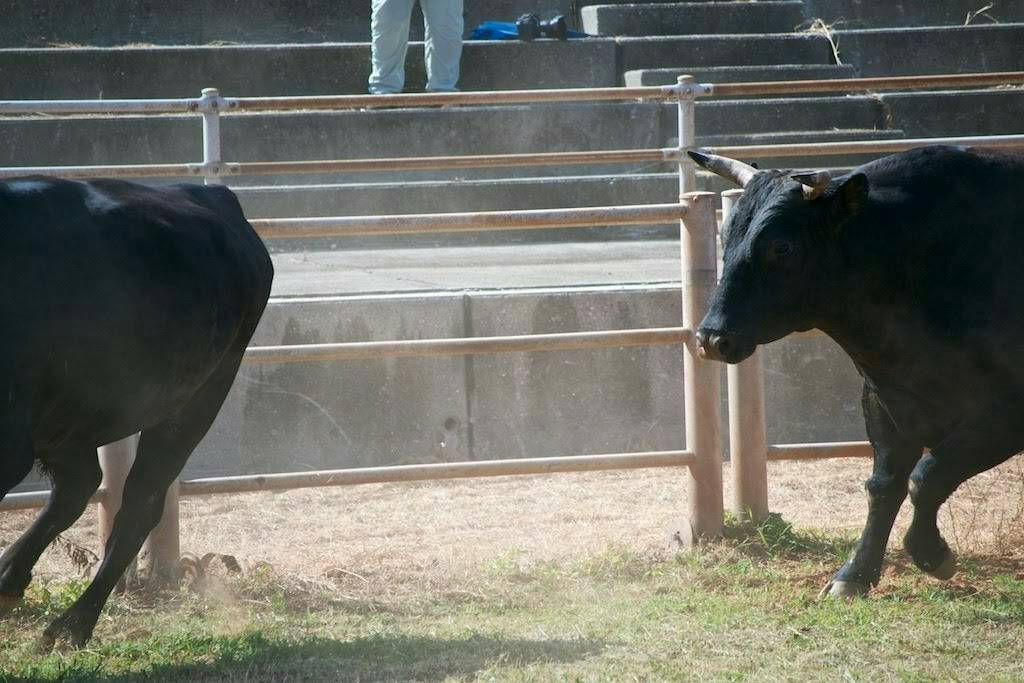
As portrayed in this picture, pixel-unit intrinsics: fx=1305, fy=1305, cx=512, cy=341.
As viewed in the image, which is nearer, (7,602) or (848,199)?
(7,602)

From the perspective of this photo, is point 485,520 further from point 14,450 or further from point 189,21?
point 189,21

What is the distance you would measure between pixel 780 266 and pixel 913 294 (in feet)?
1.51

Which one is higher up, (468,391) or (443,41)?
(443,41)

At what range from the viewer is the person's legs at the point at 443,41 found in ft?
33.1

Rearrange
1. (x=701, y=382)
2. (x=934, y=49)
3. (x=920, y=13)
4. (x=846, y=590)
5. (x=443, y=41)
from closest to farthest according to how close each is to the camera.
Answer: (x=846, y=590) → (x=701, y=382) → (x=443, y=41) → (x=934, y=49) → (x=920, y=13)

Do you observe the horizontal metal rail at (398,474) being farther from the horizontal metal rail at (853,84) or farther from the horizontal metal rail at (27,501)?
the horizontal metal rail at (853,84)

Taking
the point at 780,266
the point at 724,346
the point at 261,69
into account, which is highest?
the point at 261,69

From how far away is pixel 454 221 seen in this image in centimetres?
475

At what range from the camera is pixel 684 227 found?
4.96 meters

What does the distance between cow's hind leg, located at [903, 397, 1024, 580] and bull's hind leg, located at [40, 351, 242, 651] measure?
229 centimetres

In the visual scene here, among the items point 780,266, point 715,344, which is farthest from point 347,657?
point 780,266

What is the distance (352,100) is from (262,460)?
1.92 meters

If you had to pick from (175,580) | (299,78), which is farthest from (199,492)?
(299,78)

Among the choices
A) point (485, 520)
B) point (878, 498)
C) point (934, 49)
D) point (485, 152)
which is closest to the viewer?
point (878, 498)
